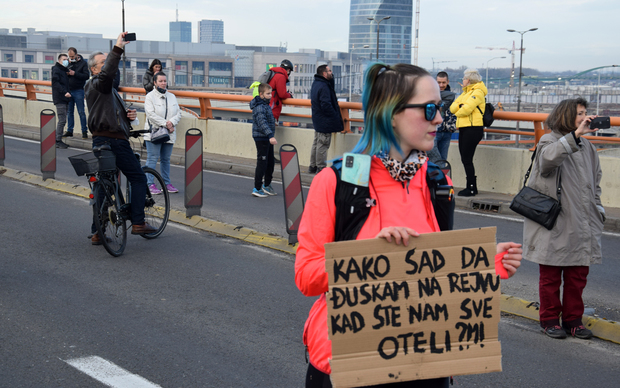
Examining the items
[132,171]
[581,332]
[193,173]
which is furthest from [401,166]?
[193,173]

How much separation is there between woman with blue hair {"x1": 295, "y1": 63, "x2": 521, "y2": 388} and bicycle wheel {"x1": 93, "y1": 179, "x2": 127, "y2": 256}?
17.3 feet

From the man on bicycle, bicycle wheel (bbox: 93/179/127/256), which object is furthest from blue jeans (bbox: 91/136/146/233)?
bicycle wheel (bbox: 93/179/127/256)

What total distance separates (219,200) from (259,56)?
15874 centimetres

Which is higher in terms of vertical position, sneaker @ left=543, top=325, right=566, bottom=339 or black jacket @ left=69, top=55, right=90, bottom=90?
black jacket @ left=69, top=55, right=90, bottom=90

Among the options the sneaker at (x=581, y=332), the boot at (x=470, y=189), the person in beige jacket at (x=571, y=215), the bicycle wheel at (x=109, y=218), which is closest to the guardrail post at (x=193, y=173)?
the bicycle wheel at (x=109, y=218)

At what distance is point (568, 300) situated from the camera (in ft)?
17.4

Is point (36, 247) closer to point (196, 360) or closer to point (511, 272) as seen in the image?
point (196, 360)

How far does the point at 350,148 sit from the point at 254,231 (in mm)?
5392

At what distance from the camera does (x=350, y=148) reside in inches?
531

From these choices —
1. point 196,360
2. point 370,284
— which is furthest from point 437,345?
point 196,360

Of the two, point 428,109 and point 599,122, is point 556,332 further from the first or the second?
point 428,109

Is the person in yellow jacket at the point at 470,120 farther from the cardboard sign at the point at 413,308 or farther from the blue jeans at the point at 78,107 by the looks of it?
the blue jeans at the point at 78,107

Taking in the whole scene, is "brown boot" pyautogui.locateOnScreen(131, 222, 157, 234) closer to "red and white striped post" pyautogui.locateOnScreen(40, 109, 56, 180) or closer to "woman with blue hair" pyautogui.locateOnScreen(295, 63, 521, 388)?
"red and white striped post" pyautogui.locateOnScreen(40, 109, 56, 180)

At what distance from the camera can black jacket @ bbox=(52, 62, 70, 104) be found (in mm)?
17141
